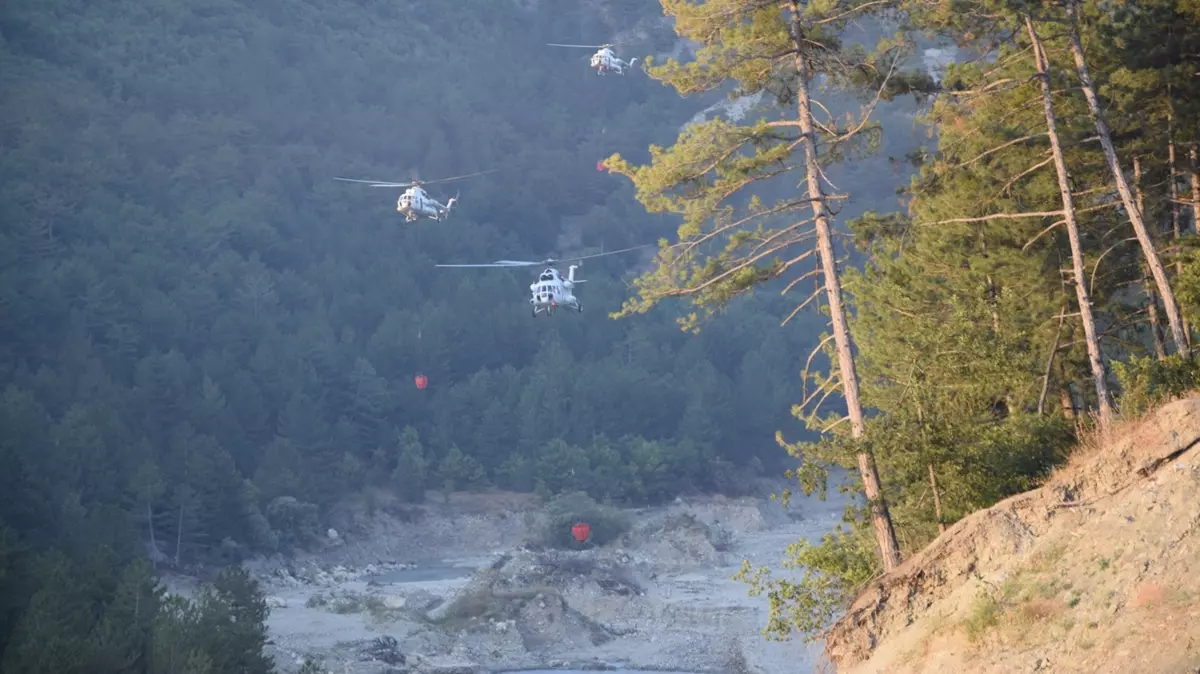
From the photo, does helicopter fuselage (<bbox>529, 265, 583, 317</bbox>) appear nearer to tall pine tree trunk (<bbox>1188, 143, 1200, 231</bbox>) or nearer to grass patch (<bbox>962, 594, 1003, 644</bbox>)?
tall pine tree trunk (<bbox>1188, 143, 1200, 231</bbox>)

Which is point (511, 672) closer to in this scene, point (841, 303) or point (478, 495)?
point (841, 303)

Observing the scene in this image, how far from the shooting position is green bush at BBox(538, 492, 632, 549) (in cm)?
6688

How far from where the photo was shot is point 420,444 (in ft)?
257

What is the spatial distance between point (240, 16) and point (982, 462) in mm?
110334

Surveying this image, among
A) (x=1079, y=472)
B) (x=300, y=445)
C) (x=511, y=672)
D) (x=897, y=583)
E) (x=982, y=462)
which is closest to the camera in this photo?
(x=1079, y=472)

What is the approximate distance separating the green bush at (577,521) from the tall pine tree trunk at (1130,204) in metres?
52.1

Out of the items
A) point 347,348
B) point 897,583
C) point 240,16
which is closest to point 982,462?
point 897,583

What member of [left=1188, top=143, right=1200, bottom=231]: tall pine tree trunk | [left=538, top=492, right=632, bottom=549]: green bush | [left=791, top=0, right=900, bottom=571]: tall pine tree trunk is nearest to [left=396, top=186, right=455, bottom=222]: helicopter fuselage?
[left=538, top=492, right=632, bottom=549]: green bush

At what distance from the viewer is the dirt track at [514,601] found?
42.6 metres

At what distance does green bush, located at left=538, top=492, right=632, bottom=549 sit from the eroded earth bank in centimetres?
68

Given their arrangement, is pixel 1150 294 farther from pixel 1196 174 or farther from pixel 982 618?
pixel 982 618

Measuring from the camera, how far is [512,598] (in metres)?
47.6

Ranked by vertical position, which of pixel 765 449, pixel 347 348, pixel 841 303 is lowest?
pixel 841 303

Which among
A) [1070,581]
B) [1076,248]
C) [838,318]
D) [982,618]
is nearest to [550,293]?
[838,318]
